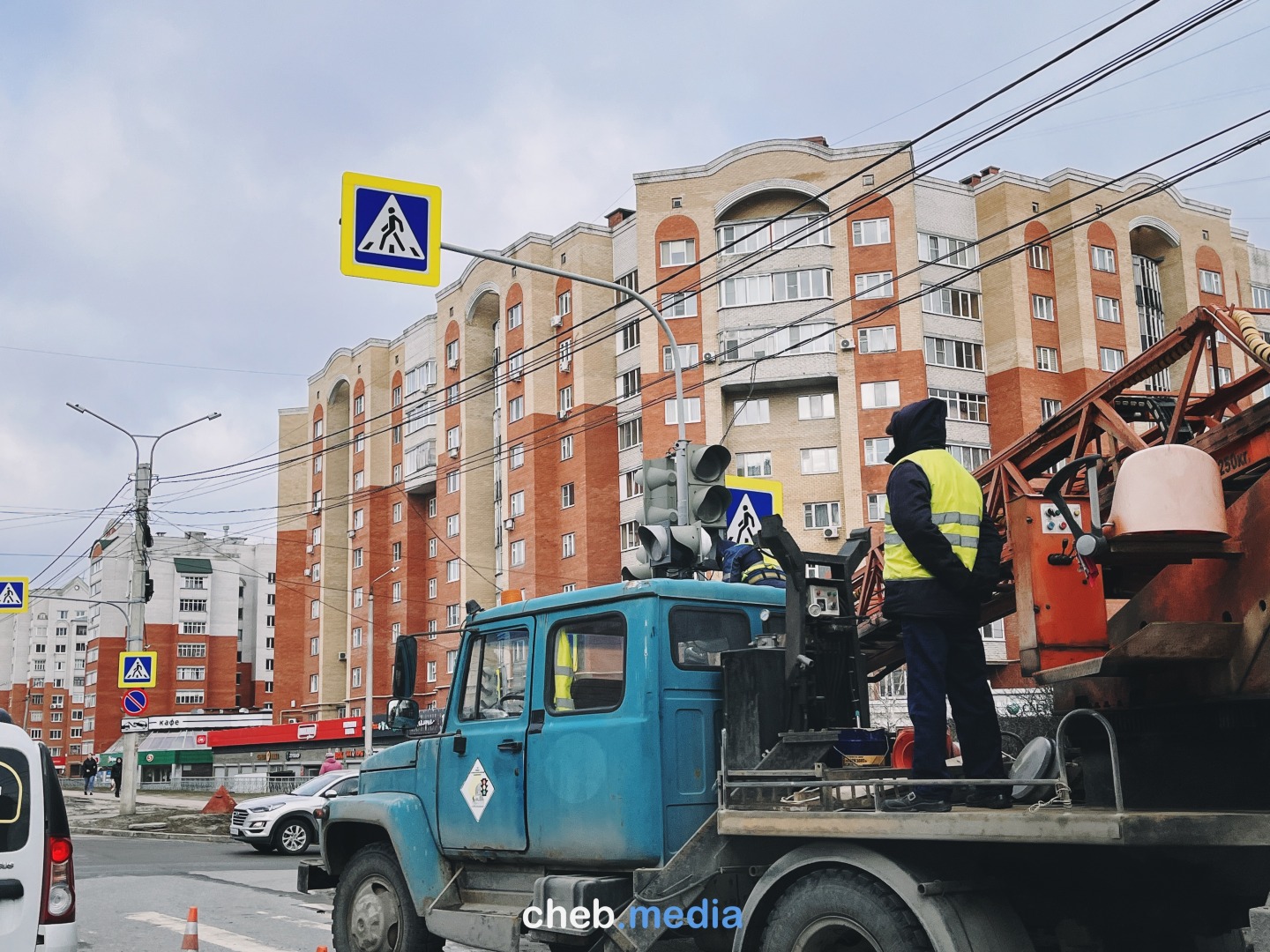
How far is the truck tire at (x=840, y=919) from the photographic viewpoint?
511 centimetres

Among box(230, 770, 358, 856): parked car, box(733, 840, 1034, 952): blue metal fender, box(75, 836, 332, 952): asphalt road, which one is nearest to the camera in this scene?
box(733, 840, 1034, 952): blue metal fender

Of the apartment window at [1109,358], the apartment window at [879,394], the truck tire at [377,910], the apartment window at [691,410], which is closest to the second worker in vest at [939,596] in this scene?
the truck tire at [377,910]

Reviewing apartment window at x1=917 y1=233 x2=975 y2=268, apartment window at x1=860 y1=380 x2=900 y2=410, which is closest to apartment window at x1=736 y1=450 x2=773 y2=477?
apartment window at x1=860 y1=380 x2=900 y2=410

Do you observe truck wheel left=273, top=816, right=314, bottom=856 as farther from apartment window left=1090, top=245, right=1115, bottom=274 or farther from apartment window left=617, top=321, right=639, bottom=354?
apartment window left=1090, top=245, right=1115, bottom=274

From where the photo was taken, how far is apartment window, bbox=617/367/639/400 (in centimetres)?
5500

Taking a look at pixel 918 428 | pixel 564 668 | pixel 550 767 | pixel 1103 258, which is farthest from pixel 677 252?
pixel 918 428

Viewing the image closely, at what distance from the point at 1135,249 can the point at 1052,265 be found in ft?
19.6

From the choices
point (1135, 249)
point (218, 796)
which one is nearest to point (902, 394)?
point (1135, 249)

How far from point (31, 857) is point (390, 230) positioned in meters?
7.00

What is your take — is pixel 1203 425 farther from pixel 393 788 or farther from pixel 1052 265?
pixel 1052 265

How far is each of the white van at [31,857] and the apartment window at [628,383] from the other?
1896 inches

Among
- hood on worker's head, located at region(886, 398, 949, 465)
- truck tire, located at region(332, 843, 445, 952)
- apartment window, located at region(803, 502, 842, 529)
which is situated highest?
apartment window, located at region(803, 502, 842, 529)

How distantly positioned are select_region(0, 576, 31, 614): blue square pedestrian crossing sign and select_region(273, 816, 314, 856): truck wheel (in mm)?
13372

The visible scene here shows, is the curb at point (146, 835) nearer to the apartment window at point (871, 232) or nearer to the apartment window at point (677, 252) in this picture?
the apartment window at point (677, 252)
